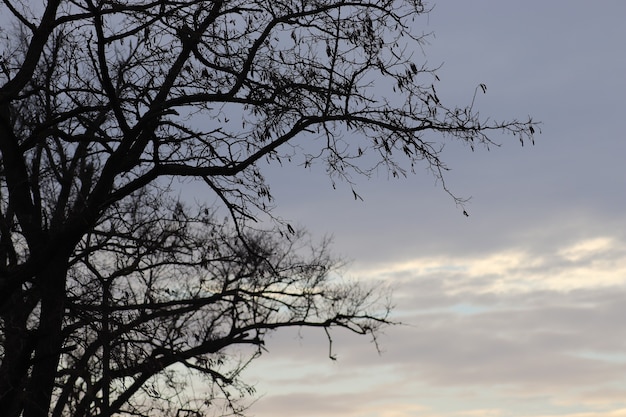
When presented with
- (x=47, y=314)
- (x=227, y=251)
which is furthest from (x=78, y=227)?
(x=227, y=251)

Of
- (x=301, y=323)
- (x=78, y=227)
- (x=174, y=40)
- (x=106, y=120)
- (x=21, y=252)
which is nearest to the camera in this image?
(x=78, y=227)

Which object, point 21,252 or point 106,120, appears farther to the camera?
point 21,252

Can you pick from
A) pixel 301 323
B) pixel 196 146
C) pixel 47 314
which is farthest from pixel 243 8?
pixel 301 323

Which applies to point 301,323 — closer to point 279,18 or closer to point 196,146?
point 196,146

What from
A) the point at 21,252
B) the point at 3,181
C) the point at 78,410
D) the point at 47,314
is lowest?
the point at 78,410

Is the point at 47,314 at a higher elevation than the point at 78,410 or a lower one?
higher

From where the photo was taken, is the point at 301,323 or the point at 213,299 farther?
the point at 301,323

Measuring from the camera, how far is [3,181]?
15852 mm

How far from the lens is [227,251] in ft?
50.7

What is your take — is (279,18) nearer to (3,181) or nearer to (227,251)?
(227,251)

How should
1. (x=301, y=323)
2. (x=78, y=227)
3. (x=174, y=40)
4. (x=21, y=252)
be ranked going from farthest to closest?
1. (x=301, y=323)
2. (x=21, y=252)
3. (x=174, y=40)
4. (x=78, y=227)

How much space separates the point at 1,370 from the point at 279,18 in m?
5.90

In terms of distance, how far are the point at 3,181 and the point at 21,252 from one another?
1287 millimetres

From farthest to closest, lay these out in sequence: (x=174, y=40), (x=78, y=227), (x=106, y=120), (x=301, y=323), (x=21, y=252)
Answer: (x=301, y=323), (x=21, y=252), (x=106, y=120), (x=174, y=40), (x=78, y=227)
